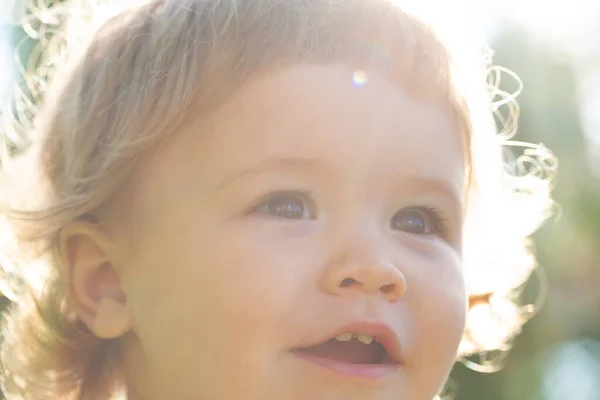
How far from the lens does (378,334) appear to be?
46.5 inches

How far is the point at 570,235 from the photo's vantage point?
5.25 meters

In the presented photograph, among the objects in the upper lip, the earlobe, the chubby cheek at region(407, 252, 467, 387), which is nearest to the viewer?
the upper lip

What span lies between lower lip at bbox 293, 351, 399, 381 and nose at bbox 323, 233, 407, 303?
0.10 meters

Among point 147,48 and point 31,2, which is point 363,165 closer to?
point 147,48

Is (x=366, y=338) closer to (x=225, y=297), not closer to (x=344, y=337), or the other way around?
(x=344, y=337)

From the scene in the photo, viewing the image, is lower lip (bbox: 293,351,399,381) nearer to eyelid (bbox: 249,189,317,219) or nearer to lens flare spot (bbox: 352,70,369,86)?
eyelid (bbox: 249,189,317,219)

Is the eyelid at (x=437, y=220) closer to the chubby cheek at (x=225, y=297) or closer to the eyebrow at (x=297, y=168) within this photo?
the eyebrow at (x=297, y=168)

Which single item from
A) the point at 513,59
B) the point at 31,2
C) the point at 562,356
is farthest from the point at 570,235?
A: the point at 31,2

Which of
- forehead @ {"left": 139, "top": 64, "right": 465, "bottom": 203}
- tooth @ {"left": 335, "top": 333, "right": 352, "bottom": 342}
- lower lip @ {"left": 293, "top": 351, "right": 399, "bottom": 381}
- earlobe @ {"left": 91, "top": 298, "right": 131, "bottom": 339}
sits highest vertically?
forehead @ {"left": 139, "top": 64, "right": 465, "bottom": 203}

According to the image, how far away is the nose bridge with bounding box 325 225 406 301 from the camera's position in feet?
3.78

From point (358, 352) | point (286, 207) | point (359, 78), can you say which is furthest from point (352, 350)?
point (359, 78)

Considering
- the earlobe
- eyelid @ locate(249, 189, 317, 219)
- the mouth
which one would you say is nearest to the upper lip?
the mouth

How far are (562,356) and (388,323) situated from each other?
14.5 feet

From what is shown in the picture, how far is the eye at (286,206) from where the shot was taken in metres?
1.23
